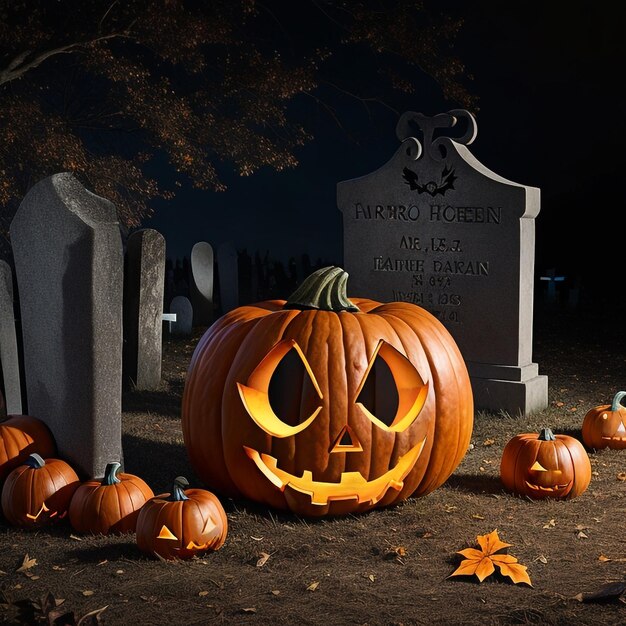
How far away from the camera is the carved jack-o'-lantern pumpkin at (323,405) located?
5.09 m

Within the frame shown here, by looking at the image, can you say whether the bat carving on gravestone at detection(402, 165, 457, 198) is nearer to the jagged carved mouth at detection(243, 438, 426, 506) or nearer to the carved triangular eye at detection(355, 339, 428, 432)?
the carved triangular eye at detection(355, 339, 428, 432)

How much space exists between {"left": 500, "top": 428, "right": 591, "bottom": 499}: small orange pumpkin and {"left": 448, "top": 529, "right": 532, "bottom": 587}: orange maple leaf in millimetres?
1023

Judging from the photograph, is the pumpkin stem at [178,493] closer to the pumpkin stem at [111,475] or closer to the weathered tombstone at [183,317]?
the pumpkin stem at [111,475]

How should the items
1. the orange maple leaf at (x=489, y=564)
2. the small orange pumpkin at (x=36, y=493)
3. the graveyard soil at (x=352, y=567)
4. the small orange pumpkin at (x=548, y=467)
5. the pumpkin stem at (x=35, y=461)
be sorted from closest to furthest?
the graveyard soil at (x=352, y=567) < the orange maple leaf at (x=489, y=564) < the small orange pumpkin at (x=36, y=493) < the pumpkin stem at (x=35, y=461) < the small orange pumpkin at (x=548, y=467)

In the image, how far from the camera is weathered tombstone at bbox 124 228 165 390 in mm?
9727

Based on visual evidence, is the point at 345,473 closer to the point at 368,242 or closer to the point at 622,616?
the point at 622,616

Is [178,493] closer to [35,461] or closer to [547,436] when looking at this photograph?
[35,461]

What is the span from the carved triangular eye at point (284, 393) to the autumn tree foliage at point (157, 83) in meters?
9.31

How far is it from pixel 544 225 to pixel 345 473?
19.1 meters

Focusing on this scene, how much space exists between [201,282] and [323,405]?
10.3 metres

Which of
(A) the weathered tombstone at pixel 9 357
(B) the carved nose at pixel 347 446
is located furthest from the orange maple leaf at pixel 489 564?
(A) the weathered tombstone at pixel 9 357

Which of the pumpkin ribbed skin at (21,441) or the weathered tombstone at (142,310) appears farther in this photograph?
the weathered tombstone at (142,310)

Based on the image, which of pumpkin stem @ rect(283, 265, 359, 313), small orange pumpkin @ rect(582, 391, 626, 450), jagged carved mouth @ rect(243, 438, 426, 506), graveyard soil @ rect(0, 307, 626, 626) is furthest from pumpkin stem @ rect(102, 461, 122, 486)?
small orange pumpkin @ rect(582, 391, 626, 450)

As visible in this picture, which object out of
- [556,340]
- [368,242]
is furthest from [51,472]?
[556,340]
